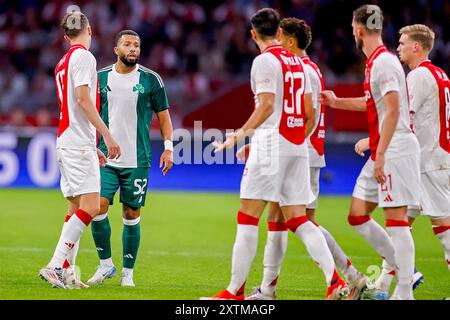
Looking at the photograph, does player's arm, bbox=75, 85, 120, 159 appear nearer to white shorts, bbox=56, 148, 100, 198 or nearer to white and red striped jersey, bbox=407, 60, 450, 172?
white shorts, bbox=56, 148, 100, 198

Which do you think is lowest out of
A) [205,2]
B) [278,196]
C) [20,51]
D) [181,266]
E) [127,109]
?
[181,266]

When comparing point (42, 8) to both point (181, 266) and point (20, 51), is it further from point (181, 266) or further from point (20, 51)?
point (181, 266)

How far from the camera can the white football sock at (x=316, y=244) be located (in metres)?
6.61

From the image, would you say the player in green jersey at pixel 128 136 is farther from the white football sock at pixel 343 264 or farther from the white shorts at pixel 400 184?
the white shorts at pixel 400 184

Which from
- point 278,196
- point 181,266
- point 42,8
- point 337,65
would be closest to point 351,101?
point 278,196

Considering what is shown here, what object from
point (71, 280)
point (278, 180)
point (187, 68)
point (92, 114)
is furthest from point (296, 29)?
point (187, 68)

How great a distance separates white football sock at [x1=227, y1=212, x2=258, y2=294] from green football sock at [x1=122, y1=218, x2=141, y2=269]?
68.2 inches

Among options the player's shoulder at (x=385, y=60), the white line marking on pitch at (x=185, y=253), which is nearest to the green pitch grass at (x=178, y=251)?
the white line marking on pitch at (x=185, y=253)

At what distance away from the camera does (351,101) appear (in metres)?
7.36

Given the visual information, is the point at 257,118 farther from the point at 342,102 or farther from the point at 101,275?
the point at 101,275

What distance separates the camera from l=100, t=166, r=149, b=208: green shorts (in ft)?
26.8
